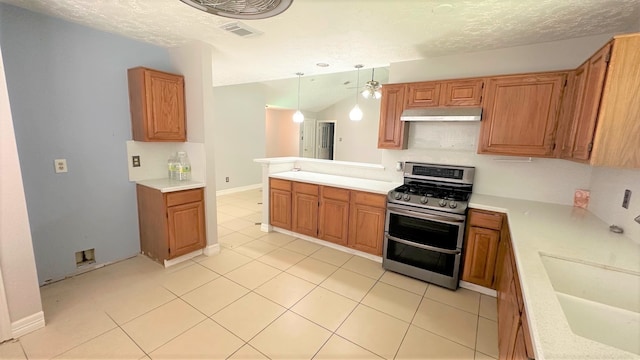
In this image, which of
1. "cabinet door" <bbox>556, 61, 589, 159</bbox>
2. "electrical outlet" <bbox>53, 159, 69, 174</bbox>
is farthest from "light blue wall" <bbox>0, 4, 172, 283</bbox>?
"cabinet door" <bbox>556, 61, 589, 159</bbox>

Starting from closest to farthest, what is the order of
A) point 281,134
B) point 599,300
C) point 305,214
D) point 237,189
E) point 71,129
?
point 599,300 → point 71,129 → point 305,214 → point 237,189 → point 281,134

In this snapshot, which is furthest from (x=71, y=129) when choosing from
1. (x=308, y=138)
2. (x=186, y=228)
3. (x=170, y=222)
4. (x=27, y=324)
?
(x=308, y=138)

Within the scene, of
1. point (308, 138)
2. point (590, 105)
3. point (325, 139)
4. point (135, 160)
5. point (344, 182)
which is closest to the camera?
point (590, 105)

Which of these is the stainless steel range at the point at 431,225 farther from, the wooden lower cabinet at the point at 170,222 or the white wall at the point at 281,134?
the white wall at the point at 281,134

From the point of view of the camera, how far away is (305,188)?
3613 millimetres

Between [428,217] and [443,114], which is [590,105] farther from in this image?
[428,217]

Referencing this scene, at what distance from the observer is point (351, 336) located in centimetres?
202

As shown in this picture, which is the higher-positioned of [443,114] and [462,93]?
[462,93]

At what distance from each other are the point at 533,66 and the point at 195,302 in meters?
3.87

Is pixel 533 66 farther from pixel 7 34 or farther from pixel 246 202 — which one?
pixel 246 202

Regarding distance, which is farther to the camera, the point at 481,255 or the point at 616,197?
the point at 481,255

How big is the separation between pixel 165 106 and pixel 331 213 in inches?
89.9

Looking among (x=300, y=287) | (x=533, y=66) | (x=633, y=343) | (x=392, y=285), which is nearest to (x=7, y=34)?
(x=300, y=287)

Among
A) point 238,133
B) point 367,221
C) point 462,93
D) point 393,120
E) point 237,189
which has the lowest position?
point 237,189
